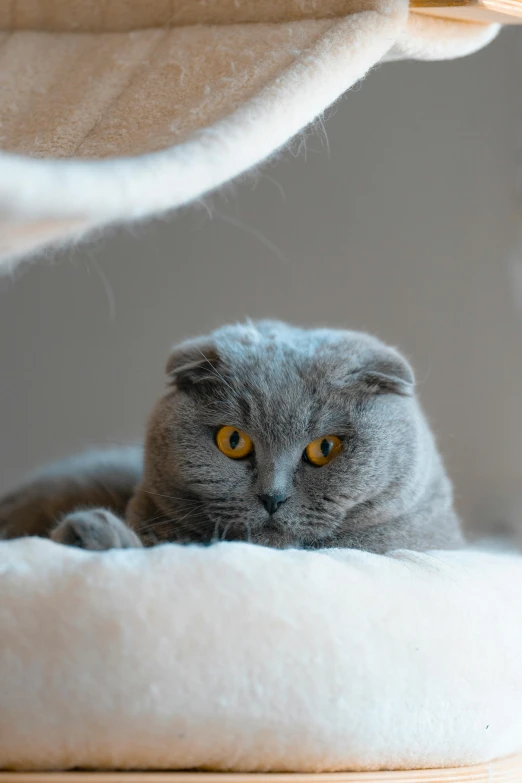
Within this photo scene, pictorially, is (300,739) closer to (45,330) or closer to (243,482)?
(243,482)

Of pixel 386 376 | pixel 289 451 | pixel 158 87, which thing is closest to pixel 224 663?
pixel 289 451

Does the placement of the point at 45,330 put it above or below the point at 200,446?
above

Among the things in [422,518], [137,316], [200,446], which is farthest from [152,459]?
[137,316]

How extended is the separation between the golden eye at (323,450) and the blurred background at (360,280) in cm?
93

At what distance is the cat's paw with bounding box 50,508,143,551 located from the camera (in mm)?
1038

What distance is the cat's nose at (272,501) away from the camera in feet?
3.90

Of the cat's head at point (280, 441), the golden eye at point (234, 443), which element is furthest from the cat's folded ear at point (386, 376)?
the golden eye at point (234, 443)

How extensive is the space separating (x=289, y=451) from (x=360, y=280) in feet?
3.88

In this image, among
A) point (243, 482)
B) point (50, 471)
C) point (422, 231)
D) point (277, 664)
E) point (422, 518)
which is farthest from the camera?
point (422, 231)

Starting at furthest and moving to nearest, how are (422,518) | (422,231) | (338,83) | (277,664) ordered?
(422,231), (422,518), (338,83), (277,664)

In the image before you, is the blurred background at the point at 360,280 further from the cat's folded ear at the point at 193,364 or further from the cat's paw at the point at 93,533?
the cat's paw at the point at 93,533

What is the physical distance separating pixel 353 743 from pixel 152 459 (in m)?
0.59

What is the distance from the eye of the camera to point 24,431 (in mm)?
2523

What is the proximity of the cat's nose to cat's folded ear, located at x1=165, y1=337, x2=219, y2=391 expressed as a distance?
A: 213 millimetres
